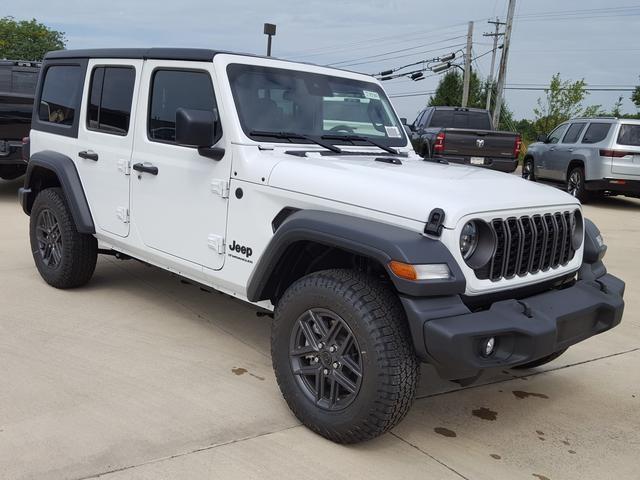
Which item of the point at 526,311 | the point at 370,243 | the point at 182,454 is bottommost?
the point at 182,454

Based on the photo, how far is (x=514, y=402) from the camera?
12.7 ft

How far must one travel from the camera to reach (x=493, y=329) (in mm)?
2840

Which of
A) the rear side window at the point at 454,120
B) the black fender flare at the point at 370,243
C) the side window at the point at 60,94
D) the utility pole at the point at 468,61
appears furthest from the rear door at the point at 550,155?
the utility pole at the point at 468,61

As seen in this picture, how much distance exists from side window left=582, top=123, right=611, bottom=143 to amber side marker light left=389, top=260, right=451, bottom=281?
36.7 ft

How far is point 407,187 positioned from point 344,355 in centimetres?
83

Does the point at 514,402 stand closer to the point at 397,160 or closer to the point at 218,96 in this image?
the point at 397,160

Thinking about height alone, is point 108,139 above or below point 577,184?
above

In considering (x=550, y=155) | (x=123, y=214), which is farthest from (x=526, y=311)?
(x=550, y=155)

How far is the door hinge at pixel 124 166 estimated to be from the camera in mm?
4582

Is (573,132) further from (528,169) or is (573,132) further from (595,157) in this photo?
(528,169)

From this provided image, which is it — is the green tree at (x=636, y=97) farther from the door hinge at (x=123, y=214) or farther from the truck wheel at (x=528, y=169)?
the door hinge at (x=123, y=214)

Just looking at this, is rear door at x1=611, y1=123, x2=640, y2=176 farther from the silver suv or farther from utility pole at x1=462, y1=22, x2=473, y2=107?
utility pole at x1=462, y1=22, x2=473, y2=107

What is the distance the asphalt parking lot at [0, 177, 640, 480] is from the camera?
9.90 ft

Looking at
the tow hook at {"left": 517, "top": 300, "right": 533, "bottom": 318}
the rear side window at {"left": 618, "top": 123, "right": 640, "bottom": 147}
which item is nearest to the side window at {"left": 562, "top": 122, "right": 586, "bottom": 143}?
the rear side window at {"left": 618, "top": 123, "right": 640, "bottom": 147}
